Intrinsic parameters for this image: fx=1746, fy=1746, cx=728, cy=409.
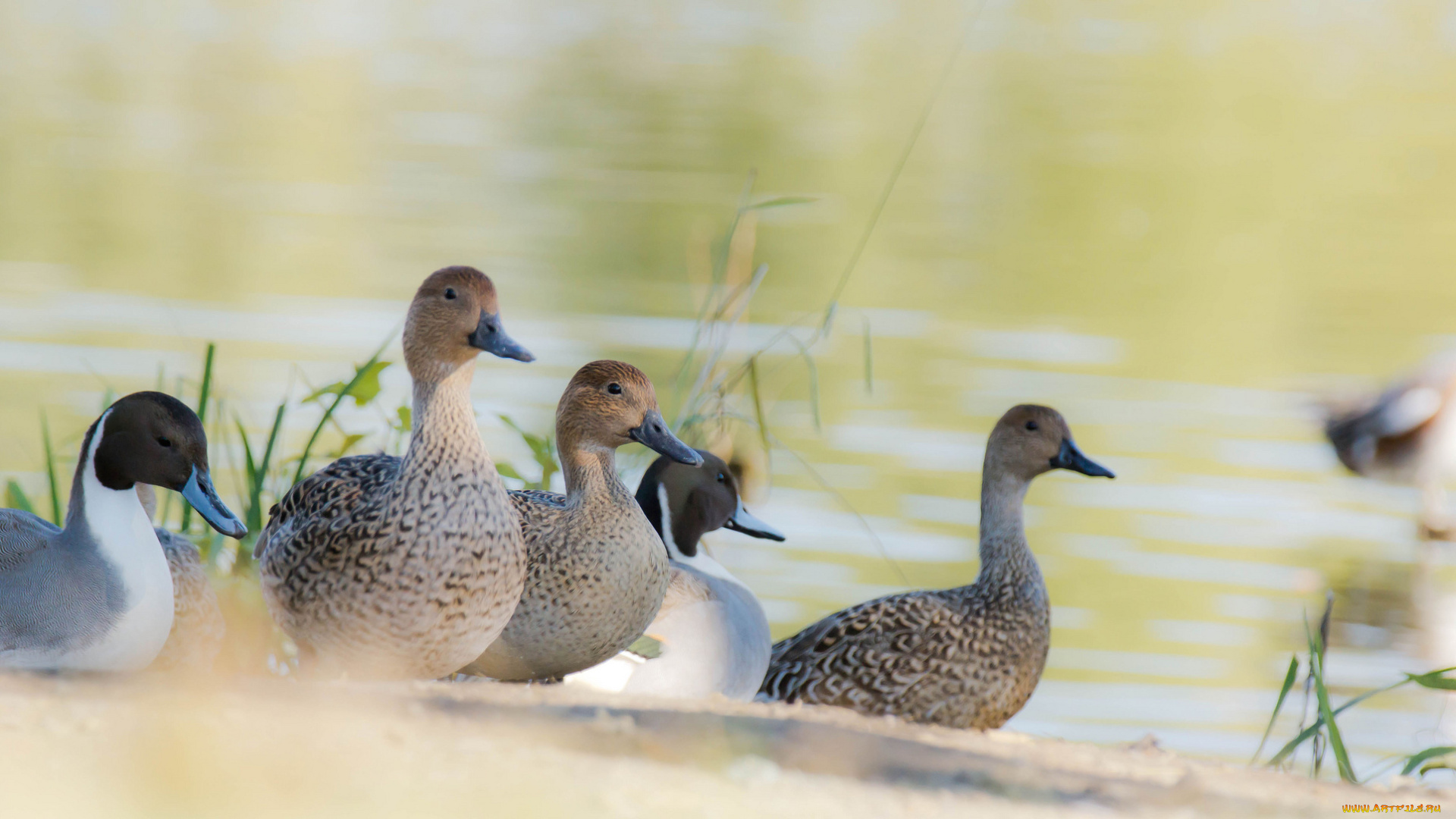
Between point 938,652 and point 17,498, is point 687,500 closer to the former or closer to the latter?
point 938,652

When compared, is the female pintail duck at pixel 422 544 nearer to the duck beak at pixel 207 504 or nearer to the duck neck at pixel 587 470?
the duck beak at pixel 207 504

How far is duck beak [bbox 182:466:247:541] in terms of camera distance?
458 centimetres

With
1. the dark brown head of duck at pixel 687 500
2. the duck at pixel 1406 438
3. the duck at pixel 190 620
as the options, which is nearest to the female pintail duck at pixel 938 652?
the dark brown head of duck at pixel 687 500

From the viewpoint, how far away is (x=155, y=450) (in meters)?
4.54

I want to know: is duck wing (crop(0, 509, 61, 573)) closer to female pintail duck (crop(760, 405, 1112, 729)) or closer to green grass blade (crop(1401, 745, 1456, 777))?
female pintail duck (crop(760, 405, 1112, 729))

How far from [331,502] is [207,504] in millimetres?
324

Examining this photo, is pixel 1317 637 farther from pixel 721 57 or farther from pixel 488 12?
pixel 488 12

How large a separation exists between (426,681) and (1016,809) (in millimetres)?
1744

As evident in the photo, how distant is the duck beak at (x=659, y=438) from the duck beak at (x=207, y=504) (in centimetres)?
118

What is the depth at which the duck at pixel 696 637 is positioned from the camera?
5.49 meters

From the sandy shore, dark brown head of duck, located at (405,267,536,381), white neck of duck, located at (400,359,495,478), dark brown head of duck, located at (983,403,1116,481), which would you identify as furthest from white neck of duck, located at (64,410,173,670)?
dark brown head of duck, located at (983,403,1116,481)

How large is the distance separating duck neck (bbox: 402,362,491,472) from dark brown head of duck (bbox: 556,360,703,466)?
1.66 ft

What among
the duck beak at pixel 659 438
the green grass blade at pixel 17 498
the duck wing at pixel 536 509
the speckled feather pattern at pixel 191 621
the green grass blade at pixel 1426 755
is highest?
the duck beak at pixel 659 438

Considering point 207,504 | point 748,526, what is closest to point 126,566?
point 207,504
